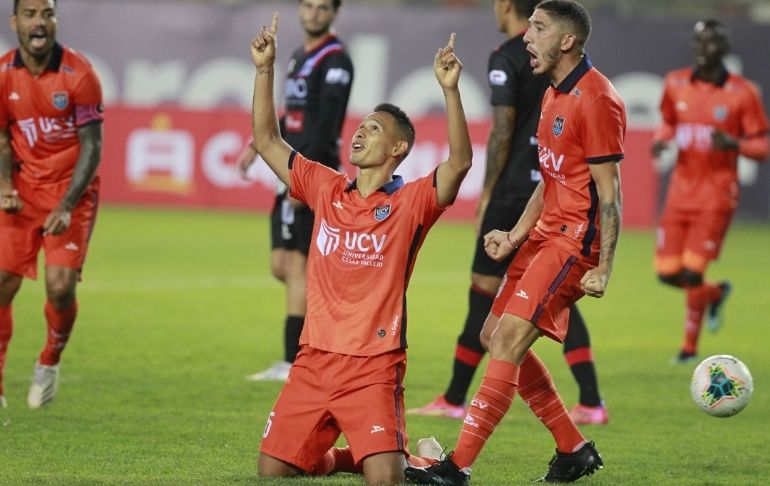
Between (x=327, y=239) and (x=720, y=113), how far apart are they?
5698 millimetres

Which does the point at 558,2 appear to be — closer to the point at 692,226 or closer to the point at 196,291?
the point at 692,226

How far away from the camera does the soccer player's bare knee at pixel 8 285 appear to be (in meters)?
8.02

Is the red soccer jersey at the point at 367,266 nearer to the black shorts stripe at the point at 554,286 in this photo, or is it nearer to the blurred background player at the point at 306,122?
the black shorts stripe at the point at 554,286

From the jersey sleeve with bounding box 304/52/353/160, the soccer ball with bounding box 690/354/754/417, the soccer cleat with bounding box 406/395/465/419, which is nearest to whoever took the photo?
the soccer ball with bounding box 690/354/754/417

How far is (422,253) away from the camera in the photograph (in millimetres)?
17672

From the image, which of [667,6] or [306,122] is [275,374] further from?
[667,6]

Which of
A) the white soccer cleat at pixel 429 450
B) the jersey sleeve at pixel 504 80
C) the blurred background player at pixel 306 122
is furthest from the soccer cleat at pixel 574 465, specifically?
the blurred background player at pixel 306 122

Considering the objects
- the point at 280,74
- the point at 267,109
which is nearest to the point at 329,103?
the point at 267,109

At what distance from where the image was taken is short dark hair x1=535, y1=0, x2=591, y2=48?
6.30 metres

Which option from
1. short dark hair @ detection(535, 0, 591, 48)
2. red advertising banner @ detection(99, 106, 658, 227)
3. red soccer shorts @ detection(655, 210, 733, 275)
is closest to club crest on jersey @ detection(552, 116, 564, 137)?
short dark hair @ detection(535, 0, 591, 48)

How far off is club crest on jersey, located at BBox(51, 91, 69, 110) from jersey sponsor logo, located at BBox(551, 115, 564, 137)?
3091mm

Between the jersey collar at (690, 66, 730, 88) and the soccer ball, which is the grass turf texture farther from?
the jersey collar at (690, 66, 730, 88)

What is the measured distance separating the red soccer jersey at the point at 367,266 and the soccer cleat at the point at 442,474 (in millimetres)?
561

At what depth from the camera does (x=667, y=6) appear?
2441cm
